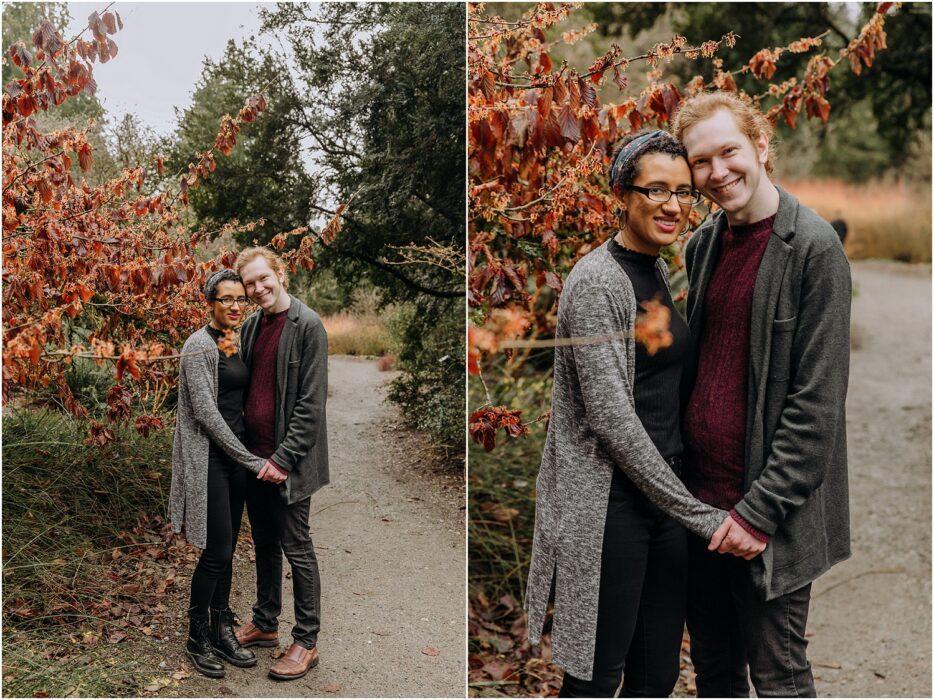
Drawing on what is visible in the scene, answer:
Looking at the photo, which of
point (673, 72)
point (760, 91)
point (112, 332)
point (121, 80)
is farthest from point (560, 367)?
point (760, 91)

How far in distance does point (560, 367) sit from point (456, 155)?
99cm

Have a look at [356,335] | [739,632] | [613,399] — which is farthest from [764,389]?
[356,335]

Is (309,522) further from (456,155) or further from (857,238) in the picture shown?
(857,238)

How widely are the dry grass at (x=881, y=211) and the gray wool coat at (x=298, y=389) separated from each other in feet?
12.5

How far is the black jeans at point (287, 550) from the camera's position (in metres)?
2.41

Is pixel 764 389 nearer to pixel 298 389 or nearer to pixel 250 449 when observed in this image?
pixel 298 389

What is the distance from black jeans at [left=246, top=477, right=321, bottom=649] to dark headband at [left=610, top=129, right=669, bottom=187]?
1.42m

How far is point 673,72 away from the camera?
3.82 m

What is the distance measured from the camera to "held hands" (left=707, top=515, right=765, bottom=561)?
1.70 meters

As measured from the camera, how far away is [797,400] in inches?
64.1

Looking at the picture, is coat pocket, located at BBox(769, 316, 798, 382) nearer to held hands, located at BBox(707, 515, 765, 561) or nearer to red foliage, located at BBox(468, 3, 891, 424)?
held hands, located at BBox(707, 515, 765, 561)

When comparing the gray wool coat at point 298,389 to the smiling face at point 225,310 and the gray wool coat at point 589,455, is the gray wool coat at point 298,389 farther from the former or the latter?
the gray wool coat at point 589,455

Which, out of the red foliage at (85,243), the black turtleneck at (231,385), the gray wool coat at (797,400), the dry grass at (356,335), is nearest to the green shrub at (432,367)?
the dry grass at (356,335)

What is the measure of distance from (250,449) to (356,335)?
492 millimetres
